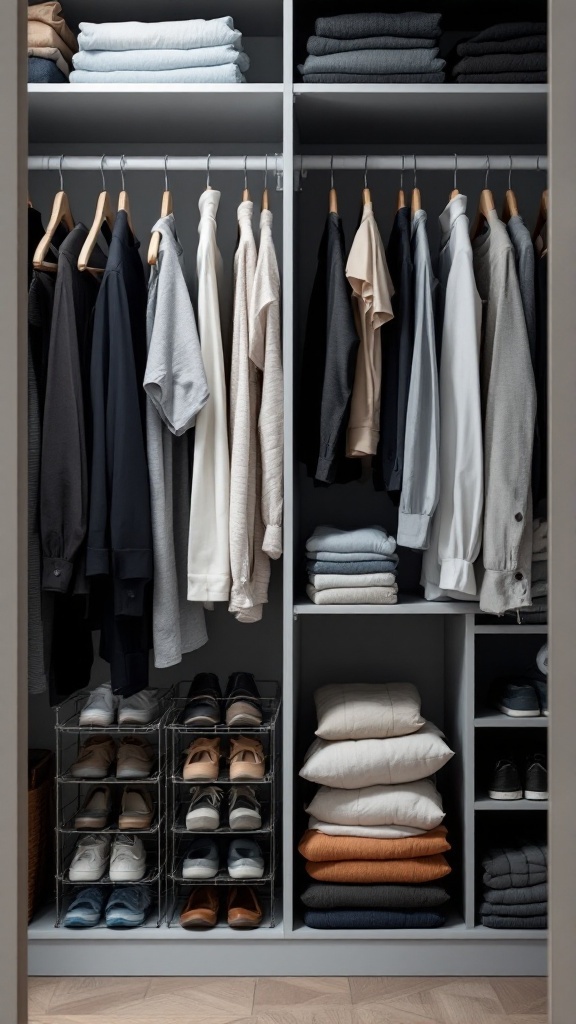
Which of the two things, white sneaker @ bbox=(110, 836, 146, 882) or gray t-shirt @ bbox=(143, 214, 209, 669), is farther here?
white sneaker @ bbox=(110, 836, 146, 882)

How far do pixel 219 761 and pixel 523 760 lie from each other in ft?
2.47

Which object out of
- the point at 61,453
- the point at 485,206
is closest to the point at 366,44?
the point at 485,206

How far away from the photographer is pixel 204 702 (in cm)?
210

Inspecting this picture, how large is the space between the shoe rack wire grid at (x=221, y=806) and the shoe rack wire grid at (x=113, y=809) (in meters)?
0.03

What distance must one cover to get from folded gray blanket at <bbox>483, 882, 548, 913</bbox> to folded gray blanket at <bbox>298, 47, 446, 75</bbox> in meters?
1.94

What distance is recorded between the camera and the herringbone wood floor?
1.81m

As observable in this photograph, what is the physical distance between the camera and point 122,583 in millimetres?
1883

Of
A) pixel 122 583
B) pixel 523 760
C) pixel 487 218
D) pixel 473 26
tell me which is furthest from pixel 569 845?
pixel 473 26

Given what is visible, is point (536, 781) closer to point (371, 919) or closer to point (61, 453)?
point (371, 919)

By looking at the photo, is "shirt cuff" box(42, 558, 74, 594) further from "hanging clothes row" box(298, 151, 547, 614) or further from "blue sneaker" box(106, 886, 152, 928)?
"blue sneaker" box(106, 886, 152, 928)

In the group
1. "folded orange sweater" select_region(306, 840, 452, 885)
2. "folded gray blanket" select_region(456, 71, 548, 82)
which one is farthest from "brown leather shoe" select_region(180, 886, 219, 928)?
"folded gray blanket" select_region(456, 71, 548, 82)

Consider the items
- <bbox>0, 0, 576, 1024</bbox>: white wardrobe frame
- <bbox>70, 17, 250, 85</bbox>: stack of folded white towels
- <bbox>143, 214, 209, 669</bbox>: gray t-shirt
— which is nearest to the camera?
<bbox>0, 0, 576, 1024</bbox>: white wardrobe frame

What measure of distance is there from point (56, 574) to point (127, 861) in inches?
29.0

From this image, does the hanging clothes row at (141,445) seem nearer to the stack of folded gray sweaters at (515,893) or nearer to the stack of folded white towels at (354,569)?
the stack of folded white towels at (354,569)
